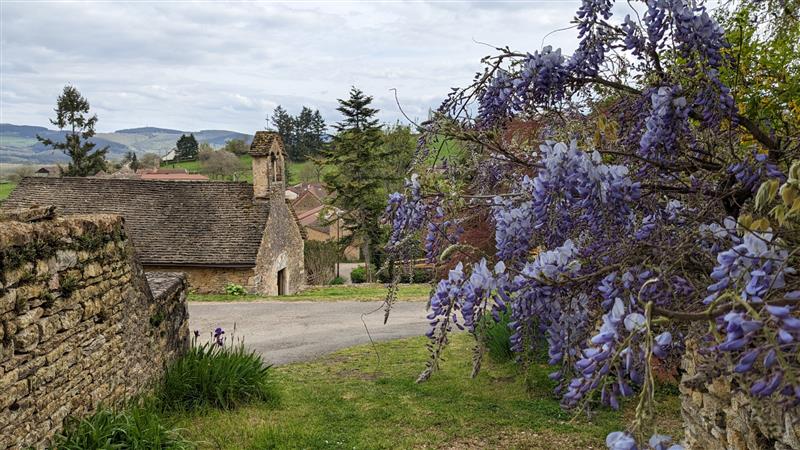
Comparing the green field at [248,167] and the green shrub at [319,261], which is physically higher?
the green field at [248,167]

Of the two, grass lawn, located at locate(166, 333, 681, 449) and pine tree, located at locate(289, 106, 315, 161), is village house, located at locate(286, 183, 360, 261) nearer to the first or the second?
pine tree, located at locate(289, 106, 315, 161)

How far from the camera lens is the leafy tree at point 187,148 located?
87.0 metres

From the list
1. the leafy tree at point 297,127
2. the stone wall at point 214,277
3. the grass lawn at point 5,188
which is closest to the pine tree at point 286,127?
the leafy tree at point 297,127

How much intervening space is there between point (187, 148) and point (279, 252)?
71.7 meters

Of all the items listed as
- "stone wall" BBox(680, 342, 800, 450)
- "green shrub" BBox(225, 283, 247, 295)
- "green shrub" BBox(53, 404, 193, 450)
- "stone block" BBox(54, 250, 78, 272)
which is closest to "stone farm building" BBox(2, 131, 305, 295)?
"green shrub" BBox(225, 283, 247, 295)

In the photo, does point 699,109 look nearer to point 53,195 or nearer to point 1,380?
point 1,380

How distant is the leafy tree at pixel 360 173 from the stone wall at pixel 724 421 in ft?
88.0

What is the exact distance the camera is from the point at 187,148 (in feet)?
288

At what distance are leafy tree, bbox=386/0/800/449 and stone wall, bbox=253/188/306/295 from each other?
55.9 ft

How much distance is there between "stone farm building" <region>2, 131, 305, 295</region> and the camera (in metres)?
19.6

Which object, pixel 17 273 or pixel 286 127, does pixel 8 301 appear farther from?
pixel 286 127

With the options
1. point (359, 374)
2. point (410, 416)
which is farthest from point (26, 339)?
point (359, 374)

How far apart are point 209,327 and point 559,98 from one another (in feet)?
38.0

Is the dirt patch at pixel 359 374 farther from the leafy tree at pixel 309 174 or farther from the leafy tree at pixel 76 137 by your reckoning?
the leafy tree at pixel 309 174
